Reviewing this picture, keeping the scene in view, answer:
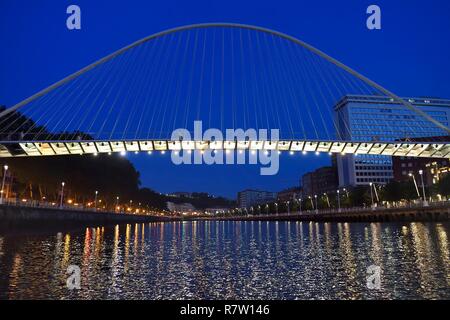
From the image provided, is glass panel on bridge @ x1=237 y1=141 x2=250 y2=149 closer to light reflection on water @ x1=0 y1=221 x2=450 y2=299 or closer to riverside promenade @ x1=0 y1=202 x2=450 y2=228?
light reflection on water @ x1=0 y1=221 x2=450 y2=299

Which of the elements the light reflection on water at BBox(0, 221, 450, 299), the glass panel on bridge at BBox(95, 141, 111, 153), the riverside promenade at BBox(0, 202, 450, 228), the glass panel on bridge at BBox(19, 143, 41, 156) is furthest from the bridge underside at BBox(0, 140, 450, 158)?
Answer: the light reflection on water at BBox(0, 221, 450, 299)

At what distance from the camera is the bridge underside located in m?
44.2

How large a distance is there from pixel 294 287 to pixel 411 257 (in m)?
10.8

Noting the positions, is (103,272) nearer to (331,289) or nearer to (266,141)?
(331,289)

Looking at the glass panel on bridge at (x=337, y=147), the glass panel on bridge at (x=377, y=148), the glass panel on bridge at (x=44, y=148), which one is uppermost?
the glass panel on bridge at (x=337, y=147)

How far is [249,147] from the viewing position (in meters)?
49.2

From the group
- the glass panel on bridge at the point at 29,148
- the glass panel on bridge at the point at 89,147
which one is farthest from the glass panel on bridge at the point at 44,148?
the glass panel on bridge at the point at 89,147

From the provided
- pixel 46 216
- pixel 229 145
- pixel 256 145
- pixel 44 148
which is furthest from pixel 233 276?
pixel 46 216

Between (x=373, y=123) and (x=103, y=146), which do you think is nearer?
(x=103, y=146)

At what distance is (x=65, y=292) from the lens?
47.6ft

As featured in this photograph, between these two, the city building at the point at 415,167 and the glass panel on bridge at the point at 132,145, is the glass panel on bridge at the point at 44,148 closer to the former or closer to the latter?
the glass panel on bridge at the point at 132,145

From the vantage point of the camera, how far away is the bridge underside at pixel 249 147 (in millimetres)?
44188

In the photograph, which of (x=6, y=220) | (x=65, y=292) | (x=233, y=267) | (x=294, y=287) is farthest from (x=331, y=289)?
(x=6, y=220)

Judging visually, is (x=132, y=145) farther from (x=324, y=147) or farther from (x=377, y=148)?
(x=377, y=148)
